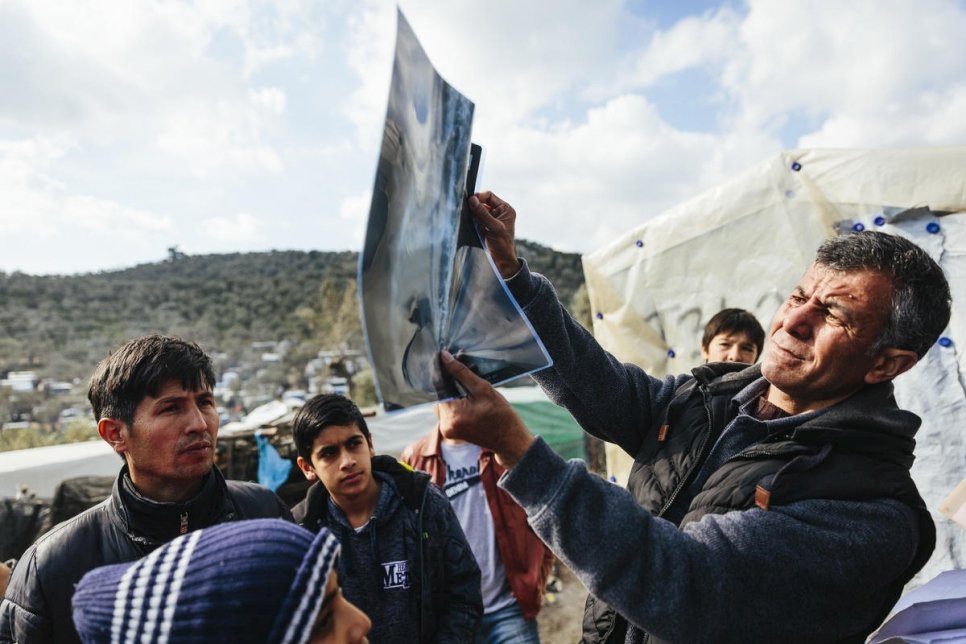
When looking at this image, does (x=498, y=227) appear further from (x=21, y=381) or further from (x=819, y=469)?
(x=21, y=381)

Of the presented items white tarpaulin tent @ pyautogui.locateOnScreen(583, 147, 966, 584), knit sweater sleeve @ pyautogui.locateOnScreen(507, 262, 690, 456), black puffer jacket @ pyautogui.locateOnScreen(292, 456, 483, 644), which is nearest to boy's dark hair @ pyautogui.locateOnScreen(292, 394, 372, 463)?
black puffer jacket @ pyautogui.locateOnScreen(292, 456, 483, 644)

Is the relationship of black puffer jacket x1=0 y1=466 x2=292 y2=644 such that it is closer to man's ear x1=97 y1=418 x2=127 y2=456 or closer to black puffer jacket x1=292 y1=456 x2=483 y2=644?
man's ear x1=97 y1=418 x2=127 y2=456

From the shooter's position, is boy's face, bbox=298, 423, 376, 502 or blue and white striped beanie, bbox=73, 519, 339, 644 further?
boy's face, bbox=298, 423, 376, 502

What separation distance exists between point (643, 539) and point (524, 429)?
27cm

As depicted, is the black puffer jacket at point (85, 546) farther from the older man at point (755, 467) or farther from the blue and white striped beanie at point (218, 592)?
the older man at point (755, 467)

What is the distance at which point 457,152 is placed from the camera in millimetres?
996

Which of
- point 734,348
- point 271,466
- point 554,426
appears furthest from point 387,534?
point 554,426

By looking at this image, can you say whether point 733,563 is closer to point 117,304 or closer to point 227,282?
point 117,304

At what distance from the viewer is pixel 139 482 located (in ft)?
5.30

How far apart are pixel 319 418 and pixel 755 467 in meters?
1.74

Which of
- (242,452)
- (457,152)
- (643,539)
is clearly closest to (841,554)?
(643,539)

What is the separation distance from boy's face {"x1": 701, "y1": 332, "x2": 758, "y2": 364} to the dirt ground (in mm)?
2909

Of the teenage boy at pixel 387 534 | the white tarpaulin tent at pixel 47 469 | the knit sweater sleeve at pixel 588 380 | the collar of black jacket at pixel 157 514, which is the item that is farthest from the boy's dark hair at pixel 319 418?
the white tarpaulin tent at pixel 47 469

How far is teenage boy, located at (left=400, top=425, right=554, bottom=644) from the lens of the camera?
9.73 ft
